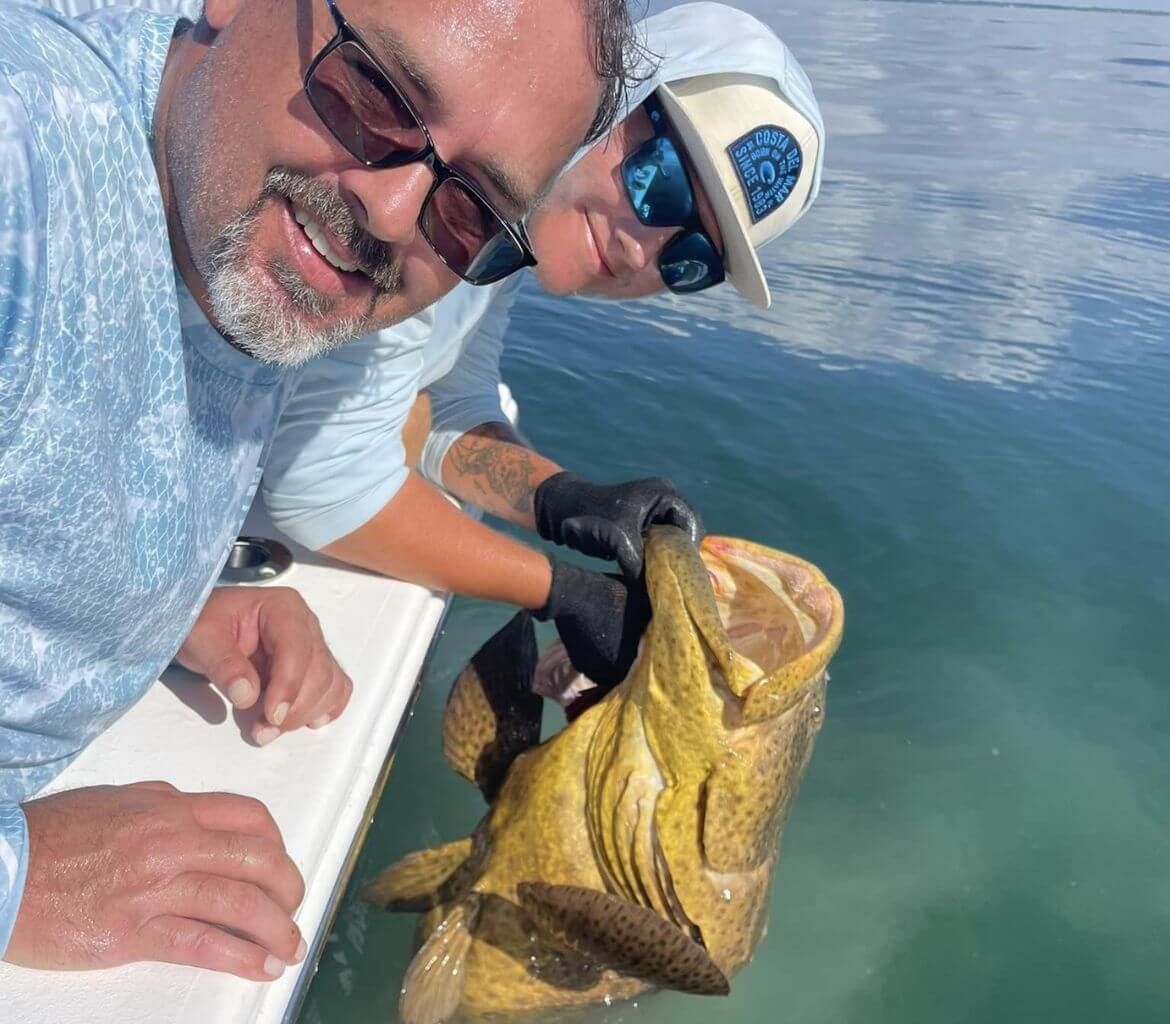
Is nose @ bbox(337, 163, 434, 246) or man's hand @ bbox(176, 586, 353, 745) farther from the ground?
nose @ bbox(337, 163, 434, 246)

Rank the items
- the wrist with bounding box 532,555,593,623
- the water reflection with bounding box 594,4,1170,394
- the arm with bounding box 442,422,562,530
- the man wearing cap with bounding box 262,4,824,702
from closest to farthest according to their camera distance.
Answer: the man wearing cap with bounding box 262,4,824,702 < the wrist with bounding box 532,555,593,623 < the arm with bounding box 442,422,562,530 < the water reflection with bounding box 594,4,1170,394

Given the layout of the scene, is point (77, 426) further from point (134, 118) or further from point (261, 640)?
point (261, 640)

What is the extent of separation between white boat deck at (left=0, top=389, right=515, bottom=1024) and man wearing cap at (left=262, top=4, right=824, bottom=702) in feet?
0.56

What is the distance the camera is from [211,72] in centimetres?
156

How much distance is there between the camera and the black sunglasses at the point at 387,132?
1541mm

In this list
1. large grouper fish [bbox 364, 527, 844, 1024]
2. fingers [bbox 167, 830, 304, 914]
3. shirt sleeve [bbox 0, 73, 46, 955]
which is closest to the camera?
shirt sleeve [bbox 0, 73, 46, 955]

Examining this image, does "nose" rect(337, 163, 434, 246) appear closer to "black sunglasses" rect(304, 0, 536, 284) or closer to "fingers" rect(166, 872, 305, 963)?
"black sunglasses" rect(304, 0, 536, 284)

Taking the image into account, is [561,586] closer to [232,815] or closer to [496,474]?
[496,474]

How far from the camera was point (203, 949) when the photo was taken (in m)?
1.88

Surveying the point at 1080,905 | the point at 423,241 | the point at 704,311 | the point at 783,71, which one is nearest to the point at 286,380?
the point at 423,241

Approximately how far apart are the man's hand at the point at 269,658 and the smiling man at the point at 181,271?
0.43 meters

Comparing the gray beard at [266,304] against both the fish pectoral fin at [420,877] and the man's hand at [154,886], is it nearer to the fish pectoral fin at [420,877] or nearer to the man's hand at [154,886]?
the man's hand at [154,886]

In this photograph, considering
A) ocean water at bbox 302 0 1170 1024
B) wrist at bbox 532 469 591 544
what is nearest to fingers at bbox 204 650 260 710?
ocean water at bbox 302 0 1170 1024

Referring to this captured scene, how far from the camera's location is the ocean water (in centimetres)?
355
